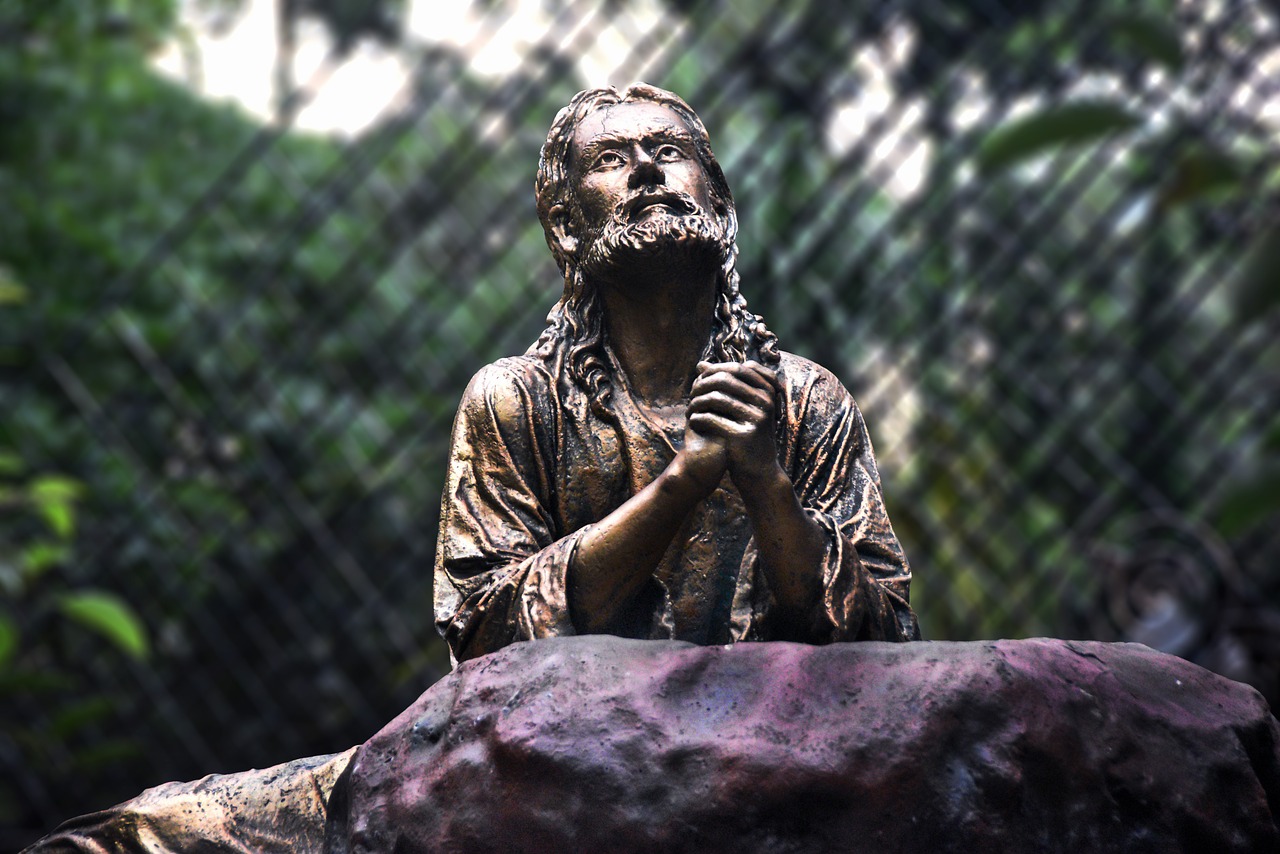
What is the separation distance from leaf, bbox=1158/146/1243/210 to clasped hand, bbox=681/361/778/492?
2.17m

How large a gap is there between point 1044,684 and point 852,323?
14.6ft

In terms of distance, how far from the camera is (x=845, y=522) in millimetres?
2684

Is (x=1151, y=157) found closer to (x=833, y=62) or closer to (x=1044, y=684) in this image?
(x=833, y=62)

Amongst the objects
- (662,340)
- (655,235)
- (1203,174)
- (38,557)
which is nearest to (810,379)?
(662,340)

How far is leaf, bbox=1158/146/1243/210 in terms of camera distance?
418cm

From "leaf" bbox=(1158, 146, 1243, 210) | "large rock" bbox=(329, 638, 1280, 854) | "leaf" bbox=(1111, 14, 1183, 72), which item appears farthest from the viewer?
"leaf" bbox=(1111, 14, 1183, 72)

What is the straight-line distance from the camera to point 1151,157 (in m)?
6.72

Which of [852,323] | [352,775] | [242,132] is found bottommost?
[352,775]

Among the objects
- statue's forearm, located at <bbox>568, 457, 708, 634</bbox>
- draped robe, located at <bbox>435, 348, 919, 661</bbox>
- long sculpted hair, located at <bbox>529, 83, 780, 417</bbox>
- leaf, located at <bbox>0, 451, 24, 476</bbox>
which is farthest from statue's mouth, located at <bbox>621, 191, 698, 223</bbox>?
leaf, located at <bbox>0, 451, 24, 476</bbox>

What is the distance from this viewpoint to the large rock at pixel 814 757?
2.17 m

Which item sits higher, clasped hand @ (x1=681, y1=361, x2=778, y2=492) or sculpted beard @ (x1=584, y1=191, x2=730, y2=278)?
sculpted beard @ (x1=584, y1=191, x2=730, y2=278)

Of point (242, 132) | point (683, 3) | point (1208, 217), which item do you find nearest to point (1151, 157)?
point (1208, 217)

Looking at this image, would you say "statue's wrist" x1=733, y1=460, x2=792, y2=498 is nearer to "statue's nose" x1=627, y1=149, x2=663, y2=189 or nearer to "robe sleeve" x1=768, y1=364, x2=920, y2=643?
"robe sleeve" x1=768, y1=364, x2=920, y2=643

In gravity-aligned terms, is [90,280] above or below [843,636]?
above
